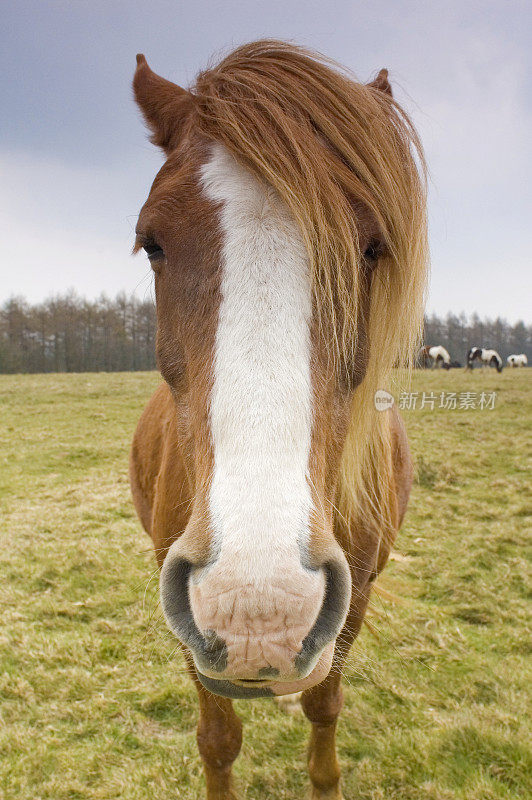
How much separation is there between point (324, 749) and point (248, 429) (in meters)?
2.33

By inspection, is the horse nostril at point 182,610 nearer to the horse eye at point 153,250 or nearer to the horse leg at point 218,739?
the horse eye at point 153,250

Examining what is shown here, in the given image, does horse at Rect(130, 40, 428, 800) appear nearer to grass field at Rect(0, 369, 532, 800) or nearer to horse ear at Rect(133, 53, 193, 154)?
horse ear at Rect(133, 53, 193, 154)

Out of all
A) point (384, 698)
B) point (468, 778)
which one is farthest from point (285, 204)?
point (384, 698)

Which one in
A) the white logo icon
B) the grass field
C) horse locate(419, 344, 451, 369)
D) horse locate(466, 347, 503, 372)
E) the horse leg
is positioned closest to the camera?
the white logo icon

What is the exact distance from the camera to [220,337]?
1230 millimetres

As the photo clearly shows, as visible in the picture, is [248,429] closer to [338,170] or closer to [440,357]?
[338,170]

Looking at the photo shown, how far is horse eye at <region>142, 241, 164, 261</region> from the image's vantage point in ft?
→ 5.11

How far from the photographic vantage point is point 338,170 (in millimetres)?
1428

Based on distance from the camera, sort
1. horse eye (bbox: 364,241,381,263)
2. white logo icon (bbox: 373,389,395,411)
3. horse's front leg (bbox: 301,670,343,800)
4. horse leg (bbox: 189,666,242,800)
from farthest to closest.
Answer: horse's front leg (bbox: 301,670,343,800) < horse leg (bbox: 189,666,242,800) < white logo icon (bbox: 373,389,395,411) < horse eye (bbox: 364,241,381,263)

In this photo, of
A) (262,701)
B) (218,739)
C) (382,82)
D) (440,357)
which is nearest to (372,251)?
(382,82)

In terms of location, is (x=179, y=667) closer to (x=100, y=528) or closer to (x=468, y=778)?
(x=468, y=778)

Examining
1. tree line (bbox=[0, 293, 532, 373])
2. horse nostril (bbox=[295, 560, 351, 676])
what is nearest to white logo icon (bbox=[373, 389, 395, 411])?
horse nostril (bbox=[295, 560, 351, 676])

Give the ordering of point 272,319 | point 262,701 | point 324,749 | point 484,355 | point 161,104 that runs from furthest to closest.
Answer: point 484,355 → point 262,701 → point 324,749 → point 161,104 → point 272,319

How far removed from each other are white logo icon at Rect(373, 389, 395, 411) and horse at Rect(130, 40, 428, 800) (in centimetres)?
5
